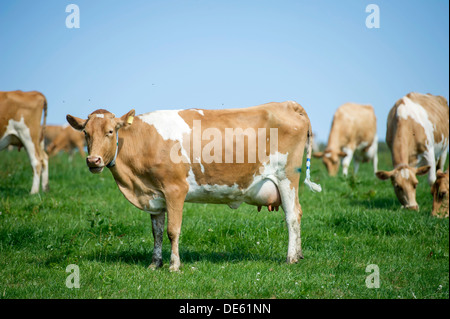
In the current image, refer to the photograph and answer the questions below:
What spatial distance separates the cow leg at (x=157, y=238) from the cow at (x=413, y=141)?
5828 mm

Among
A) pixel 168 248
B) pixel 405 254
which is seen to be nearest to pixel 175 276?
pixel 168 248

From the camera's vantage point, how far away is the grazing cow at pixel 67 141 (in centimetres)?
2412

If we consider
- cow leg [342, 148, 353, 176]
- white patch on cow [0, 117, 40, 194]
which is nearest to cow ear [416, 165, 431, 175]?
cow leg [342, 148, 353, 176]

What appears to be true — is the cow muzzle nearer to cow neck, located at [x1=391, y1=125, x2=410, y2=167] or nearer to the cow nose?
the cow nose

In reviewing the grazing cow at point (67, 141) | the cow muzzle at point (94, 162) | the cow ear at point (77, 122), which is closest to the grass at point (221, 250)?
the cow muzzle at point (94, 162)

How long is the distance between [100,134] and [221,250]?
265 centimetres

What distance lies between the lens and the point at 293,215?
22.1ft

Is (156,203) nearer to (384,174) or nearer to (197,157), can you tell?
(197,157)

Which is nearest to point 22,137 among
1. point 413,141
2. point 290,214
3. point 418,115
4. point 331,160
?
point 290,214

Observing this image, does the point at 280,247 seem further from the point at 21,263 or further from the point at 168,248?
the point at 21,263

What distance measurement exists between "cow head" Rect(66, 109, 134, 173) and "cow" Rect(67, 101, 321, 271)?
12 millimetres

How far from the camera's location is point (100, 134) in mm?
6008
